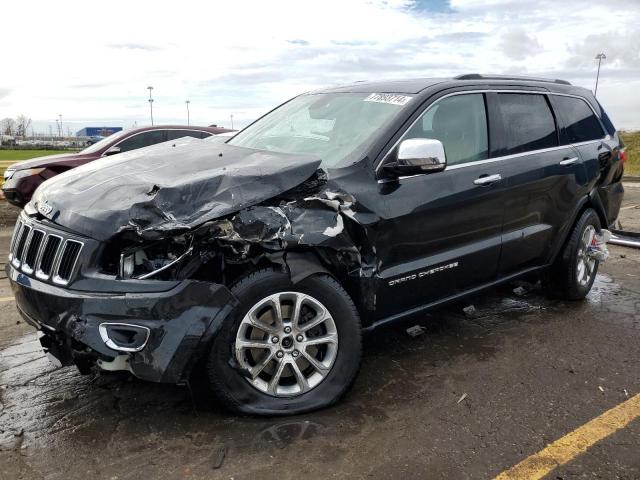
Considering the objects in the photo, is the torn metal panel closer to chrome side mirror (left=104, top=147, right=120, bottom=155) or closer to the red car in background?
the red car in background

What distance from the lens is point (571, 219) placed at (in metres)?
4.85

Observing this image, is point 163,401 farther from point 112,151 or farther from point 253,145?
point 112,151

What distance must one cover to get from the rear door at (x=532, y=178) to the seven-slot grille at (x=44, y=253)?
283 centimetres

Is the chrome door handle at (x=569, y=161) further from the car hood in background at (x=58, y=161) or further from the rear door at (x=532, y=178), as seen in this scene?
the car hood in background at (x=58, y=161)

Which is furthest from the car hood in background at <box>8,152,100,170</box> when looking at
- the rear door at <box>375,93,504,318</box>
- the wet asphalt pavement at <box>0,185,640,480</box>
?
the rear door at <box>375,93,504,318</box>

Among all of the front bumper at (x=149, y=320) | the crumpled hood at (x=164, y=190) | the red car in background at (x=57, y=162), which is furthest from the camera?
the red car in background at (x=57, y=162)

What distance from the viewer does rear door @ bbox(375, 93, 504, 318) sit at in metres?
3.44

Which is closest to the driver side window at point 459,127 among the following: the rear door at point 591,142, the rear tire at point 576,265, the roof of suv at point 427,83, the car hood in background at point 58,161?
the roof of suv at point 427,83

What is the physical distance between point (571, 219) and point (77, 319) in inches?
155

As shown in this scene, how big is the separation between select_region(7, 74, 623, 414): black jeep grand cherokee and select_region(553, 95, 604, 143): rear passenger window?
0.54 m

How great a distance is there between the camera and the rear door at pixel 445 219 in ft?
11.3

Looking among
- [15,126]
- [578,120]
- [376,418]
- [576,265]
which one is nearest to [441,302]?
[376,418]

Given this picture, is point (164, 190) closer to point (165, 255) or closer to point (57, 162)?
point (165, 255)

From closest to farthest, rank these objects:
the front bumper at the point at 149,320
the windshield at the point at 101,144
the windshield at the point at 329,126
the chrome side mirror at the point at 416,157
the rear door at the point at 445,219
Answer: the front bumper at the point at 149,320, the chrome side mirror at the point at 416,157, the rear door at the point at 445,219, the windshield at the point at 329,126, the windshield at the point at 101,144
